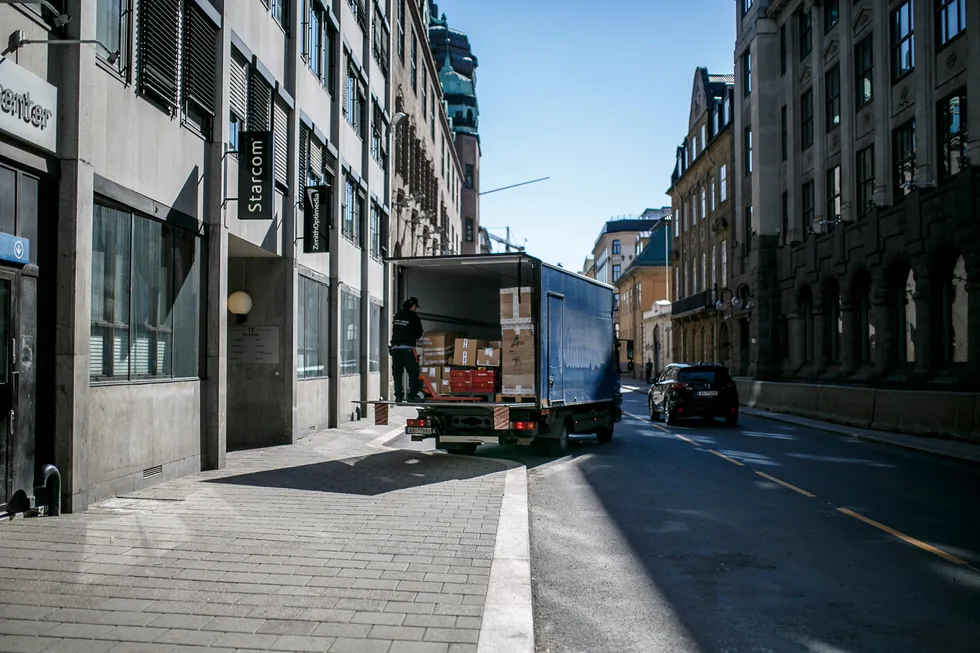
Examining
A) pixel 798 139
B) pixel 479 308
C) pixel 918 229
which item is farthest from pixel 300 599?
pixel 798 139

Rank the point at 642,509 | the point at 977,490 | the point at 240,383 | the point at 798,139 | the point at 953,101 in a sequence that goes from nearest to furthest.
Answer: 1. the point at 642,509
2. the point at 977,490
3. the point at 240,383
4. the point at 953,101
5. the point at 798,139

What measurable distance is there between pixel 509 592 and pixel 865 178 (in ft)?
85.1

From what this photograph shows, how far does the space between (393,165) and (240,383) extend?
1576 centimetres

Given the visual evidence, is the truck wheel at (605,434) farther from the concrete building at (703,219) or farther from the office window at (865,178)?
the concrete building at (703,219)

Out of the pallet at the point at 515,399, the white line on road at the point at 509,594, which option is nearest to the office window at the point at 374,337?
the pallet at the point at 515,399

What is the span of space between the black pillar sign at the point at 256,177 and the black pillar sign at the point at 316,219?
3.82 meters

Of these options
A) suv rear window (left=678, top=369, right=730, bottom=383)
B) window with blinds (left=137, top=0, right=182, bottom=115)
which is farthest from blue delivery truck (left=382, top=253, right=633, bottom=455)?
suv rear window (left=678, top=369, right=730, bottom=383)

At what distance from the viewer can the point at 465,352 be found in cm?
1389

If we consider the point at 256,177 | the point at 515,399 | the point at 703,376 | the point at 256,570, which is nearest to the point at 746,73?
the point at 703,376

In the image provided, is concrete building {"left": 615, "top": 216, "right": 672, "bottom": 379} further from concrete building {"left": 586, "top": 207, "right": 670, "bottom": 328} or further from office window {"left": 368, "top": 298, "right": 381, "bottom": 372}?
office window {"left": 368, "top": 298, "right": 381, "bottom": 372}

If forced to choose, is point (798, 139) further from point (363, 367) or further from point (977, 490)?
point (977, 490)

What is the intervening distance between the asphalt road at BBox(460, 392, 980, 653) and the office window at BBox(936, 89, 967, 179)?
33.9 ft

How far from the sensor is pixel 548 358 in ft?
44.8

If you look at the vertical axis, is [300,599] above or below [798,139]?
below
